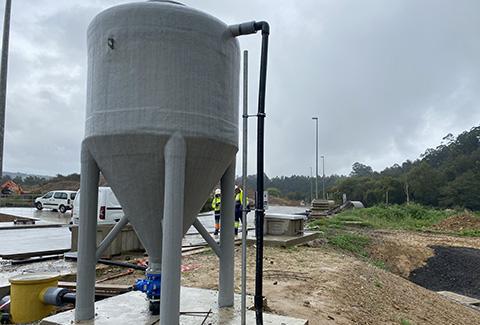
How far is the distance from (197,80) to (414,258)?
1452 centimetres

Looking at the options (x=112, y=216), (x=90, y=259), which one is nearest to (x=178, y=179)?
(x=90, y=259)

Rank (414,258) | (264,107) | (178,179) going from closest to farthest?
(178,179)
(264,107)
(414,258)

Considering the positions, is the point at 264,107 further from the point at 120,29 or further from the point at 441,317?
the point at 441,317

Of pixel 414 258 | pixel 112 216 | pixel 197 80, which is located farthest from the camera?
pixel 414 258

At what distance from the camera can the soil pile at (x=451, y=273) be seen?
12.2 metres

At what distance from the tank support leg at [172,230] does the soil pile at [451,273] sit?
11.3 metres

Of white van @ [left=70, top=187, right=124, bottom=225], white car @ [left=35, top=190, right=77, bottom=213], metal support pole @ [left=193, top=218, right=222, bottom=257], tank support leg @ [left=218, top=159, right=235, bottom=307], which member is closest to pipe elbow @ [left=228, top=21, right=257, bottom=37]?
tank support leg @ [left=218, top=159, right=235, bottom=307]

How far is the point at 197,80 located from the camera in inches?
154

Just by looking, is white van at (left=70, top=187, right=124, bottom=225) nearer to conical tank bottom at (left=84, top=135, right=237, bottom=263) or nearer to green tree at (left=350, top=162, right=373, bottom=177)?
conical tank bottom at (left=84, top=135, right=237, bottom=263)

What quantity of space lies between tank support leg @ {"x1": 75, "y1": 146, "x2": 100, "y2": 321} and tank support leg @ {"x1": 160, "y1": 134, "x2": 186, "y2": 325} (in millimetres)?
1068

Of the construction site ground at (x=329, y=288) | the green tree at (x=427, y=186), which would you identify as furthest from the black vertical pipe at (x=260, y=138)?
the green tree at (x=427, y=186)

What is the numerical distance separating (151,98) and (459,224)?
29.0m

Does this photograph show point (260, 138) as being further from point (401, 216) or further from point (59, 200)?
point (401, 216)

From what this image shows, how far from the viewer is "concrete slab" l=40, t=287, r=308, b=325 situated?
13.5ft
